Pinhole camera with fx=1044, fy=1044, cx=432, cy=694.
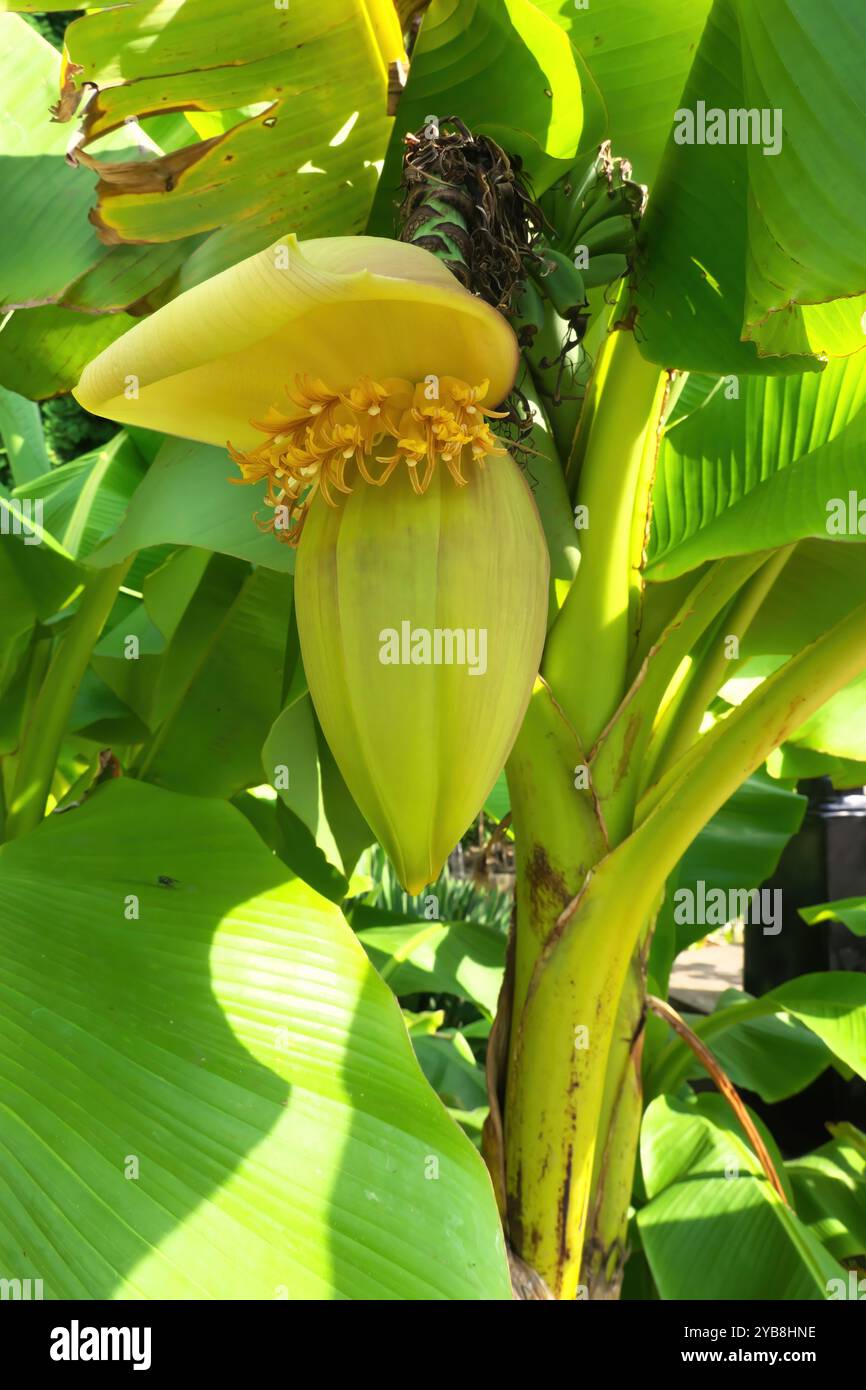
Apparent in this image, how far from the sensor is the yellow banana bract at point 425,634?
0.40 m

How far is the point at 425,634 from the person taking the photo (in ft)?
1.29

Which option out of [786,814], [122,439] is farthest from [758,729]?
[122,439]

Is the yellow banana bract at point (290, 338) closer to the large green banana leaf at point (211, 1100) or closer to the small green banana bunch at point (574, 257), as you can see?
the small green banana bunch at point (574, 257)

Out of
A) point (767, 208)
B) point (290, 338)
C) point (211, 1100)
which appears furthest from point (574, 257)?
point (211, 1100)

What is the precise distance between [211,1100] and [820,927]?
123 centimetres

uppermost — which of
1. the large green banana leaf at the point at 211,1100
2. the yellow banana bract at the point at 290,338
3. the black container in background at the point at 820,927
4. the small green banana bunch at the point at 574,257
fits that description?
the small green banana bunch at the point at 574,257

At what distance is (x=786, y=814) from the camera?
4.22 ft

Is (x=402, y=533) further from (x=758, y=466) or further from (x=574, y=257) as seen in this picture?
(x=758, y=466)

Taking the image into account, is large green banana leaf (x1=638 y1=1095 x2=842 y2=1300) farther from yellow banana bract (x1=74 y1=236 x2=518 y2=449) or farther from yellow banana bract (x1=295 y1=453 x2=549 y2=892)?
yellow banana bract (x1=74 y1=236 x2=518 y2=449)

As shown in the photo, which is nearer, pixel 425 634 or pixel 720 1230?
pixel 425 634

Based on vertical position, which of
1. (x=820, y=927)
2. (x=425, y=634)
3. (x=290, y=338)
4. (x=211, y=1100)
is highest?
(x=290, y=338)

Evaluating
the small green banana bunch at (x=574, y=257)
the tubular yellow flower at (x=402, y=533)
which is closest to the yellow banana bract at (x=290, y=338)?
the tubular yellow flower at (x=402, y=533)

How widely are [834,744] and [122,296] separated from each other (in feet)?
2.18
